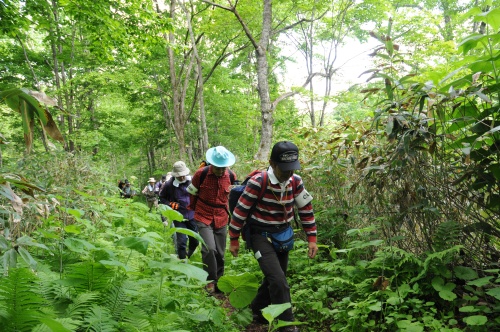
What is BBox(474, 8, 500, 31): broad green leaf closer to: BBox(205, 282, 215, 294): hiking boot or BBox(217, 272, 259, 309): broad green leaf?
BBox(217, 272, 259, 309): broad green leaf

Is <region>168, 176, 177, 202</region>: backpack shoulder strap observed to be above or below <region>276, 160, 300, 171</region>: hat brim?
below

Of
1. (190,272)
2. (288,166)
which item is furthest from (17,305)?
(288,166)

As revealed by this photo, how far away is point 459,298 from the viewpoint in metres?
3.38

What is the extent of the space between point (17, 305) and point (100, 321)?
0.48 metres

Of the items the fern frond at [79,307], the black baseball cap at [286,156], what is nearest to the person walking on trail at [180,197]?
the black baseball cap at [286,156]

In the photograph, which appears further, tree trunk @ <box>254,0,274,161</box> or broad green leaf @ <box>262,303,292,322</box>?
tree trunk @ <box>254,0,274,161</box>

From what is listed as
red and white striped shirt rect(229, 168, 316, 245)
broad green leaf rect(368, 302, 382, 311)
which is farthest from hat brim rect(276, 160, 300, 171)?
broad green leaf rect(368, 302, 382, 311)

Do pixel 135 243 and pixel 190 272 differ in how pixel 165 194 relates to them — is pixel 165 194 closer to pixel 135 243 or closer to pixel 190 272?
pixel 135 243

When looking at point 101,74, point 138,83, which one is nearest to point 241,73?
point 138,83

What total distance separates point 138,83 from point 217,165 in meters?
13.2

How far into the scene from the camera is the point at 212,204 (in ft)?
18.4

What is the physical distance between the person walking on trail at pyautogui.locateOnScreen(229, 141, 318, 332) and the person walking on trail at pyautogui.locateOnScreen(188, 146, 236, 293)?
1.46 m

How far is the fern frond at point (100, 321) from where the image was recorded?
217 cm

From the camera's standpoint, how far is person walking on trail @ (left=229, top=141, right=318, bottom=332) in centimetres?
370
